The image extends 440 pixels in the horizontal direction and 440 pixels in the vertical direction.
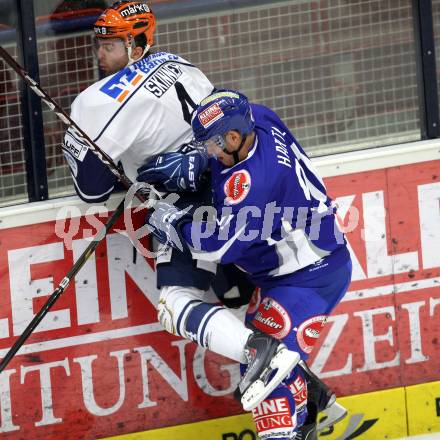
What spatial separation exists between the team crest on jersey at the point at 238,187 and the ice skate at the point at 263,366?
1.53ft

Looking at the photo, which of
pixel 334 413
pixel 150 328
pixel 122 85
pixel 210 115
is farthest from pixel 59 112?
pixel 334 413

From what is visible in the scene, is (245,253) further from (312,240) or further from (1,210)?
(1,210)

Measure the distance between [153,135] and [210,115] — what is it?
1.07 ft

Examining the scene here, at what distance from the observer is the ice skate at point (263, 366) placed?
4.25 meters

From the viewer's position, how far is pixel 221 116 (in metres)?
4.12

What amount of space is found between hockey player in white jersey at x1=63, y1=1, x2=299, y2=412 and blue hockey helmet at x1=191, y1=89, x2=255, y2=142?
239 millimetres

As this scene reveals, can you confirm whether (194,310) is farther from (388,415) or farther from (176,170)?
(388,415)

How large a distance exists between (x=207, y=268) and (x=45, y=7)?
3.35ft

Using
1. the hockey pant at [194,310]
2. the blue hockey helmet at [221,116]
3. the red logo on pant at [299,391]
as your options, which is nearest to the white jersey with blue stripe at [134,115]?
the blue hockey helmet at [221,116]

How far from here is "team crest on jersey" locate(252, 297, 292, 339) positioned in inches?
174

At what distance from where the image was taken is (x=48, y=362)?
15.0 feet

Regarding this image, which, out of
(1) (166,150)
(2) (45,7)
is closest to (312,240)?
(1) (166,150)

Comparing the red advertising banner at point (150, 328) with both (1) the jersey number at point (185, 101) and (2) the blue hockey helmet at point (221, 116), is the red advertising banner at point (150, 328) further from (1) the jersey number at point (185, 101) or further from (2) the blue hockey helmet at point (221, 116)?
(2) the blue hockey helmet at point (221, 116)

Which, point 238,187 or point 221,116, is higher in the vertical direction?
point 221,116
